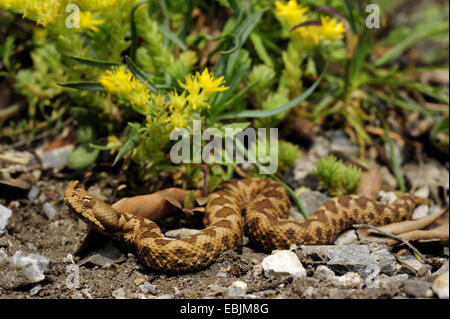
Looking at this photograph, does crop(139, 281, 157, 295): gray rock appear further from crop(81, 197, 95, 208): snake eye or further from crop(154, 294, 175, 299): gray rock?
crop(81, 197, 95, 208): snake eye

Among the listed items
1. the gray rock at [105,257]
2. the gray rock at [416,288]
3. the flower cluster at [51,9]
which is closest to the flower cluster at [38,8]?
A: the flower cluster at [51,9]

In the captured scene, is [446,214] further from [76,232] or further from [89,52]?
[89,52]

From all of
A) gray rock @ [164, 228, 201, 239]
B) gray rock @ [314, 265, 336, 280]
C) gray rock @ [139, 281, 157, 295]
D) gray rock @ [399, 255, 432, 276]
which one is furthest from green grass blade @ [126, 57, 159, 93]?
gray rock @ [399, 255, 432, 276]

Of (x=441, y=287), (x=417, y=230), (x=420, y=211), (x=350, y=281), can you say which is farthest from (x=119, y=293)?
(x=420, y=211)

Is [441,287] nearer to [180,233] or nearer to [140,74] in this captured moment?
[180,233]

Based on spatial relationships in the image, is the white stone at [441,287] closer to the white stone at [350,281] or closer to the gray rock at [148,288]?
the white stone at [350,281]
